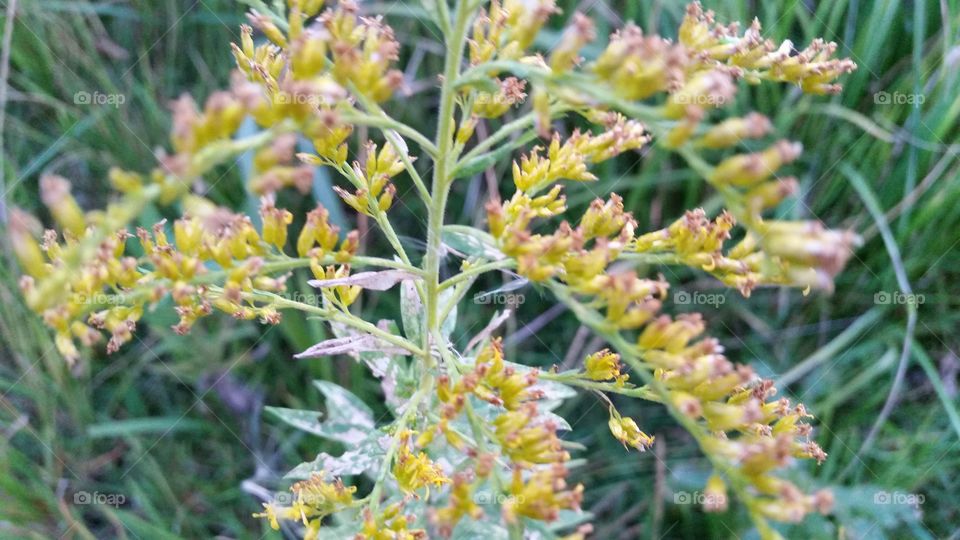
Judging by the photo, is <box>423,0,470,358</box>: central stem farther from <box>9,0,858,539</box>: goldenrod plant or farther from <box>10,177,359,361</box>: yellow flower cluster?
<box>10,177,359,361</box>: yellow flower cluster

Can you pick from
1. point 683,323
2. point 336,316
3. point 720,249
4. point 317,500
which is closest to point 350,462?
point 317,500

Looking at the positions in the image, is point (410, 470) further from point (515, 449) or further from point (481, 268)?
point (481, 268)

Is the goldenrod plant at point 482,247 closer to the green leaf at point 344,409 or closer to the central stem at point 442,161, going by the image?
the central stem at point 442,161

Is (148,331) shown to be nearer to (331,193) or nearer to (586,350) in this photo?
(331,193)

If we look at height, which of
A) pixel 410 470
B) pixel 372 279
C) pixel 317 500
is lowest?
pixel 317 500

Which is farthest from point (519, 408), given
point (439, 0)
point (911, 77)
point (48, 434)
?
point (911, 77)

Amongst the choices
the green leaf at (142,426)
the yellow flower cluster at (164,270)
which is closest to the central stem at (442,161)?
the yellow flower cluster at (164,270)

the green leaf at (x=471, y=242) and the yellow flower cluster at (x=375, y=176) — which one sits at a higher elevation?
the yellow flower cluster at (x=375, y=176)
